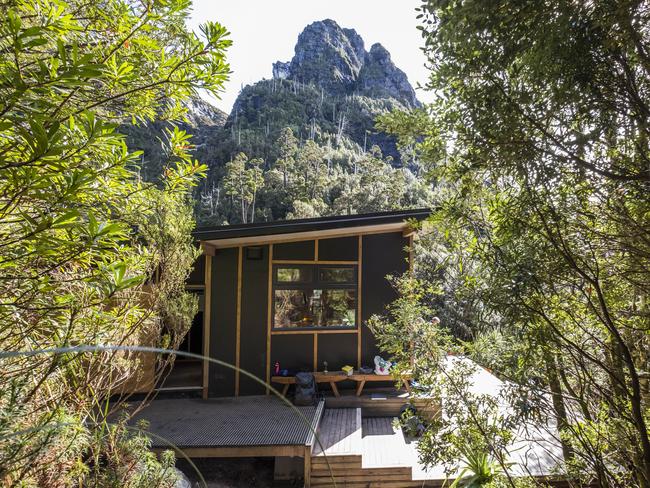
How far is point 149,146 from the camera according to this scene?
34.6 metres

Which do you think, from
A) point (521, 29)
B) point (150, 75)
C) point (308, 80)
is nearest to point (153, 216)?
point (150, 75)

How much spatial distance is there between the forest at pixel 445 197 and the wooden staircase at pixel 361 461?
127cm

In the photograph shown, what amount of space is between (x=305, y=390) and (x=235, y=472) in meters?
1.58

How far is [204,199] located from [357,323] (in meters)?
30.0

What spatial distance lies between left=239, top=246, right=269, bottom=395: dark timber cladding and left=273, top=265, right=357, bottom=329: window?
0.74 feet

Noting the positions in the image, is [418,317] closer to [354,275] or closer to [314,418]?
[314,418]

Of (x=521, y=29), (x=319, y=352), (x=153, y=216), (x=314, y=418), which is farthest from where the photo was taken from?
(x=319, y=352)

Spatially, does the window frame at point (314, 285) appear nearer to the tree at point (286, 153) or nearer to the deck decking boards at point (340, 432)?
the deck decking boards at point (340, 432)

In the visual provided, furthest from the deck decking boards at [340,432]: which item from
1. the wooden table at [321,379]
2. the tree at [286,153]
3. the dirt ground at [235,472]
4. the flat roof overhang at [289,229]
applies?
the tree at [286,153]

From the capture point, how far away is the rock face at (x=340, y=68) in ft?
201

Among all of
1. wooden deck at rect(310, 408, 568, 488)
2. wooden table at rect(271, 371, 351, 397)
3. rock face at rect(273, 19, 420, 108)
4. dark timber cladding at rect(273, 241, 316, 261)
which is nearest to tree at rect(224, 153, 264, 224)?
dark timber cladding at rect(273, 241, 316, 261)

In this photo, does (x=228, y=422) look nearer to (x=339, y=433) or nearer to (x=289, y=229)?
(x=339, y=433)

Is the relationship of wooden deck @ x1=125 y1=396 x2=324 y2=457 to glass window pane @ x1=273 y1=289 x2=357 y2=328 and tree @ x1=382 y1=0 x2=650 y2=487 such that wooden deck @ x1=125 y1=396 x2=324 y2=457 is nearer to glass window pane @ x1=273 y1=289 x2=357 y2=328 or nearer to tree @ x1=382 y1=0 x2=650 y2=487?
glass window pane @ x1=273 y1=289 x2=357 y2=328

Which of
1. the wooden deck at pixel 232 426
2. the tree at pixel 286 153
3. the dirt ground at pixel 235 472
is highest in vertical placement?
the tree at pixel 286 153
